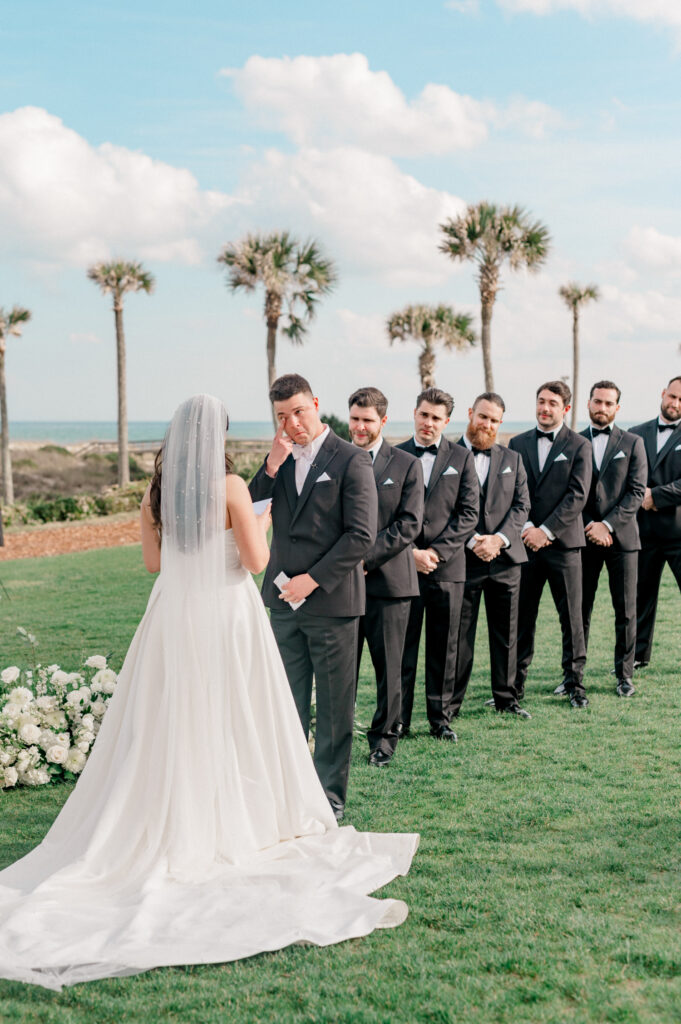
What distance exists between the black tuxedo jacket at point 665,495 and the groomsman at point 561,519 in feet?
3.82

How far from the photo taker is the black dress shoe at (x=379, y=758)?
19.3 feet

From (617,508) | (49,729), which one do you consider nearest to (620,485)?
(617,508)

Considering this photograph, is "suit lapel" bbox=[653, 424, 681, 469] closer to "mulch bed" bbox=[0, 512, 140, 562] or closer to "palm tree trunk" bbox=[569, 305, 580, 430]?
"mulch bed" bbox=[0, 512, 140, 562]

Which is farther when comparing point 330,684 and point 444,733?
point 444,733

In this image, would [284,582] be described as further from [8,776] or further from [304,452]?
[8,776]

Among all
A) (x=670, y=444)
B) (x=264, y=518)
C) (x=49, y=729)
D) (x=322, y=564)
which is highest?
(x=670, y=444)

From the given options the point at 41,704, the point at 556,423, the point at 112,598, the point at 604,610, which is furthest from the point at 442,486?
the point at 112,598

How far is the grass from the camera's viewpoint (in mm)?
3076

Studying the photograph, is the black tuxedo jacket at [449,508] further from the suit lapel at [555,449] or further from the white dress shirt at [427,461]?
the suit lapel at [555,449]

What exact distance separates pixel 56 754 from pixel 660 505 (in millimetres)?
5280

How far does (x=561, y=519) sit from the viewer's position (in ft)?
23.5

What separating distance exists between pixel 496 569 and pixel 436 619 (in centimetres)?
66

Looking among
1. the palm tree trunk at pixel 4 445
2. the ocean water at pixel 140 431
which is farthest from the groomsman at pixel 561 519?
the ocean water at pixel 140 431

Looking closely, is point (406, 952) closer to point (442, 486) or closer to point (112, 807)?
point (112, 807)
